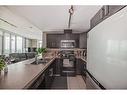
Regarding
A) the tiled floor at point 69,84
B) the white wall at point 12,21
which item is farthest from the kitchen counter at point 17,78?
the tiled floor at point 69,84

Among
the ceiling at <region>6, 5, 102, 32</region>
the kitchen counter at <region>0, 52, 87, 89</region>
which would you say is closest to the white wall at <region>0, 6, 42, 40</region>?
the ceiling at <region>6, 5, 102, 32</region>

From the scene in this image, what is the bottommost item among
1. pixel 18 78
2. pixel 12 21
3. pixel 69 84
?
pixel 69 84

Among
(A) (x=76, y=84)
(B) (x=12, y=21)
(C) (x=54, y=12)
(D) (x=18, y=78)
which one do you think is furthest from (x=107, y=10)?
(A) (x=76, y=84)

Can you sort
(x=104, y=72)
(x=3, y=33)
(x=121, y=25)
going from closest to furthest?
(x=121, y=25)
(x=104, y=72)
(x=3, y=33)

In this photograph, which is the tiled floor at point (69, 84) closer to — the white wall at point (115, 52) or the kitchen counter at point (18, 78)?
the kitchen counter at point (18, 78)

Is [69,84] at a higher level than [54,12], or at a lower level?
lower

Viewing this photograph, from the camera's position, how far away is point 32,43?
1373cm

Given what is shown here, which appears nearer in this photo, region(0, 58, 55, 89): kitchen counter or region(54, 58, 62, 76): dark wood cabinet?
region(0, 58, 55, 89): kitchen counter

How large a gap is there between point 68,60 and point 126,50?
5420 mm

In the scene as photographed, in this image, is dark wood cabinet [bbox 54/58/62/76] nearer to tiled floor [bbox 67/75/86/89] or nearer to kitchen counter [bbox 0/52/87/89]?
tiled floor [bbox 67/75/86/89]

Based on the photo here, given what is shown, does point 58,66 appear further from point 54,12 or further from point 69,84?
point 54,12
